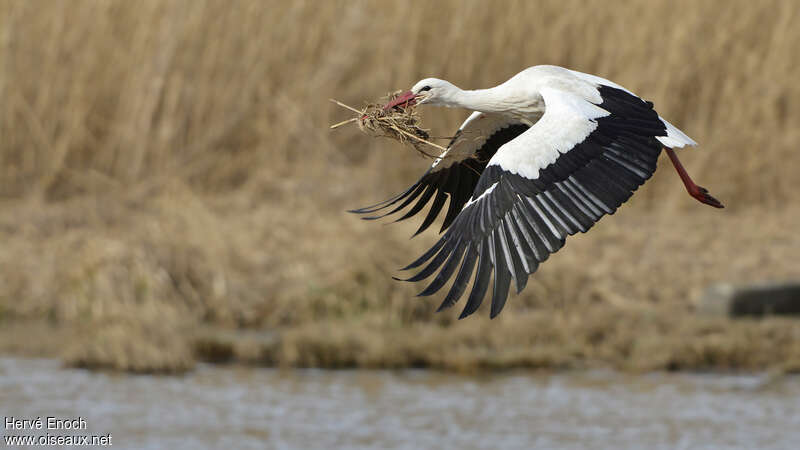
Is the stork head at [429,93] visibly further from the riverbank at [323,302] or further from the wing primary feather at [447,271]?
the riverbank at [323,302]

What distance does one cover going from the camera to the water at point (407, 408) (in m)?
8.62

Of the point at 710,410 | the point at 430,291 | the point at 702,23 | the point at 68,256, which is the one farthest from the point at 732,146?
the point at 430,291

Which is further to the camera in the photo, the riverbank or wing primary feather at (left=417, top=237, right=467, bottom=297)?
the riverbank

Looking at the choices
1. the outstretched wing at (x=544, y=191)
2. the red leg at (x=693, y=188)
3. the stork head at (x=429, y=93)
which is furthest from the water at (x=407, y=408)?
the outstretched wing at (x=544, y=191)

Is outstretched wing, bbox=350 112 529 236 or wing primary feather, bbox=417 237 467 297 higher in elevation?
outstretched wing, bbox=350 112 529 236

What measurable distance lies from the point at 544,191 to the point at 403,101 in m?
0.82

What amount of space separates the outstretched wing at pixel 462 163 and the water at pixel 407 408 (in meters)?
2.18

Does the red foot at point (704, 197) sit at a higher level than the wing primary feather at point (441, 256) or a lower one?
higher

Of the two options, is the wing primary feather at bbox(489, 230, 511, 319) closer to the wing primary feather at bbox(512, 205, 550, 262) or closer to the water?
the wing primary feather at bbox(512, 205, 550, 262)

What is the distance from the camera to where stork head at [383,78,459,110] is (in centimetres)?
623

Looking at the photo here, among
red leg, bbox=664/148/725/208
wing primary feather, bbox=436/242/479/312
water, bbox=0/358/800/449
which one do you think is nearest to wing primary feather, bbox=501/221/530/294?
wing primary feather, bbox=436/242/479/312

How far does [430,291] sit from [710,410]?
4.27 m

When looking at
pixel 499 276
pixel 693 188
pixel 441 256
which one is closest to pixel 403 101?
pixel 441 256

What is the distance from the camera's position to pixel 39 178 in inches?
485
